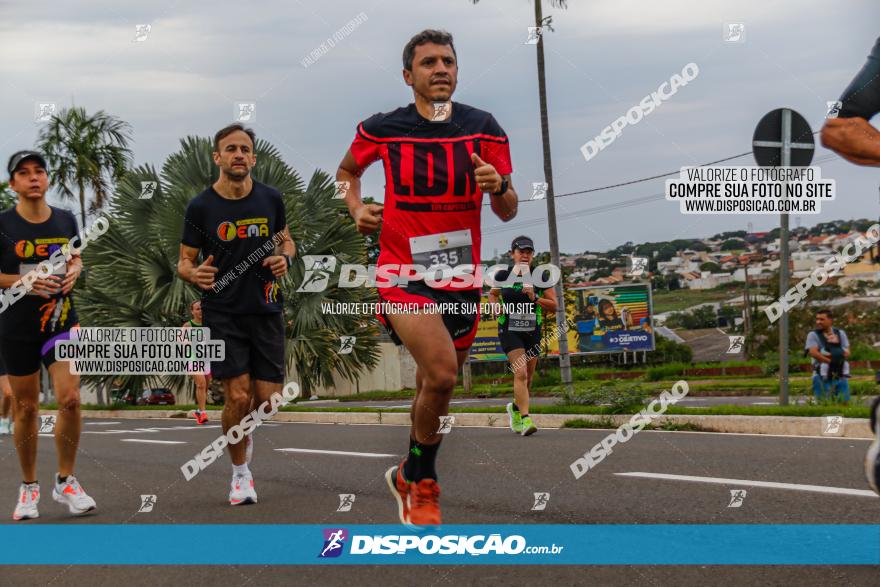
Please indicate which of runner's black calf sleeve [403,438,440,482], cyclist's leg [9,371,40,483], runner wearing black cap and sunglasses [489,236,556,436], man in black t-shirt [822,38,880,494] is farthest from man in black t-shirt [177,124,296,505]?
runner wearing black cap and sunglasses [489,236,556,436]

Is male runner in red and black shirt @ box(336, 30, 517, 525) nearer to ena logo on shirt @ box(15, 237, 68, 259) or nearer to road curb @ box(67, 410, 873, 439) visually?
ena logo on shirt @ box(15, 237, 68, 259)

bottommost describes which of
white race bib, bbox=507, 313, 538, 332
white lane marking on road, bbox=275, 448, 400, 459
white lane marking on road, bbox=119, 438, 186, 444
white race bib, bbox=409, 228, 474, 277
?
white lane marking on road, bbox=119, 438, 186, 444

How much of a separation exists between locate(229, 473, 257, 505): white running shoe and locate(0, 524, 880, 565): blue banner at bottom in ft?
3.11

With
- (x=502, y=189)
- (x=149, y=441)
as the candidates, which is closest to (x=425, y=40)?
(x=502, y=189)

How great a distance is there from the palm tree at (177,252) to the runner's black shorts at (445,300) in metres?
18.3

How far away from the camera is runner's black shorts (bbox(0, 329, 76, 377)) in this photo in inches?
257

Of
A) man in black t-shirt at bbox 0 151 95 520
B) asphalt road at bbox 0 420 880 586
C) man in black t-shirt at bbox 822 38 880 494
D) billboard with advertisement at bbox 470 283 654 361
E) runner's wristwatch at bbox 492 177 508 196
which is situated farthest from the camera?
billboard with advertisement at bbox 470 283 654 361

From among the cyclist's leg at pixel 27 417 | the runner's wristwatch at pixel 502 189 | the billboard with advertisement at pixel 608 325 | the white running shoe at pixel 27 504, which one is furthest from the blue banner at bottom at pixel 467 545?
the billboard with advertisement at pixel 608 325

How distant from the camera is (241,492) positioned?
22.0 feet

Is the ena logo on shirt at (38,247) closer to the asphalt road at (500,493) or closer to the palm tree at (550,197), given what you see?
the asphalt road at (500,493)

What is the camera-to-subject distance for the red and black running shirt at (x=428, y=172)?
5.00 m

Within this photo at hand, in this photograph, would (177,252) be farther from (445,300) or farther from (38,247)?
(445,300)

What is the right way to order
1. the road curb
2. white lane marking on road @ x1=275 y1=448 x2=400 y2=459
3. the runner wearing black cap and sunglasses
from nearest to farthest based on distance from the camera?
white lane marking on road @ x1=275 y1=448 x2=400 y2=459 < the road curb < the runner wearing black cap and sunglasses

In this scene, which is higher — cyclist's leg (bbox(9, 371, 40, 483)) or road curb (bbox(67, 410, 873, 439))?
cyclist's leg (bbox(9, 371, 40, 483))
